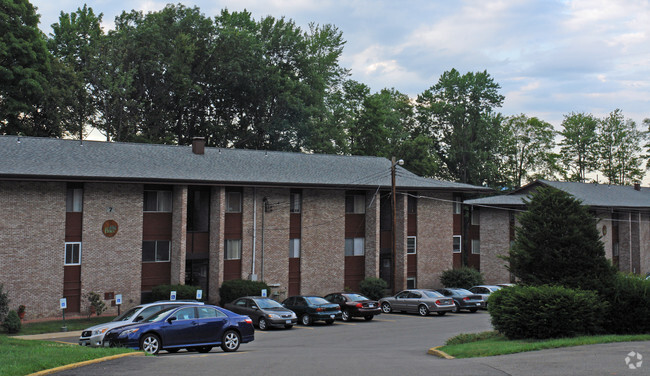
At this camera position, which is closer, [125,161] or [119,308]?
[119,308]

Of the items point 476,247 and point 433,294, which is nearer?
point 433,294

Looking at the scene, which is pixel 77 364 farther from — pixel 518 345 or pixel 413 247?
pixel 413 247

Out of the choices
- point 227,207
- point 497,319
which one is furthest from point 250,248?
point 497,319

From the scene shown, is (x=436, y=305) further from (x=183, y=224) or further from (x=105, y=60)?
(x=105, y=60)

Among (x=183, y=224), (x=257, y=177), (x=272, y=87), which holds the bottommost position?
(x=183, y=224)

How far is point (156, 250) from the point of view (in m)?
32.9

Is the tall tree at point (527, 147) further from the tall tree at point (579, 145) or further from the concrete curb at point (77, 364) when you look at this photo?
the concrete curb at point (77, 364)

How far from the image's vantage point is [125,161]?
108 ft

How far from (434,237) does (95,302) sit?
75.7 ft

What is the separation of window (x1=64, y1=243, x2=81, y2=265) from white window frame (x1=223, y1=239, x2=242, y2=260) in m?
8.00

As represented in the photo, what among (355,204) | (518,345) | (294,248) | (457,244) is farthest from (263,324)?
(457,244)

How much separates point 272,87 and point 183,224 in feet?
92.1

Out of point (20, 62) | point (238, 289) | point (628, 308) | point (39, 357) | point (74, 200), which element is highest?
point (20, 62)

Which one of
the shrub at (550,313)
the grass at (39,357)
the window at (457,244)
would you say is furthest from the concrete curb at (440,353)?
the window at (457,244)
